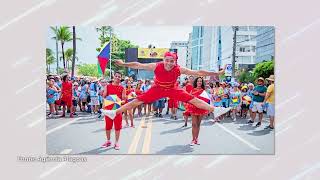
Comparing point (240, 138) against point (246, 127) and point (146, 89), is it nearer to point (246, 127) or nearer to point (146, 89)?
point (246, 127)

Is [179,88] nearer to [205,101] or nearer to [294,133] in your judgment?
[205,101]

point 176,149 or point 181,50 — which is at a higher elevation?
point 181,50

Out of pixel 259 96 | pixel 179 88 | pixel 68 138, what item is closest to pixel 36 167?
pixel 68 138

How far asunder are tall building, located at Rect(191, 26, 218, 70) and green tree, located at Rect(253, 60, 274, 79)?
81 cm

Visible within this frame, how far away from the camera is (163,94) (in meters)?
8.71

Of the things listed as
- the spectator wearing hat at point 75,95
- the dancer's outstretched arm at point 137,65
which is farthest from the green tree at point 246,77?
the spectator wearing hat at point 75,95

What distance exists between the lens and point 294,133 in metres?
9.24

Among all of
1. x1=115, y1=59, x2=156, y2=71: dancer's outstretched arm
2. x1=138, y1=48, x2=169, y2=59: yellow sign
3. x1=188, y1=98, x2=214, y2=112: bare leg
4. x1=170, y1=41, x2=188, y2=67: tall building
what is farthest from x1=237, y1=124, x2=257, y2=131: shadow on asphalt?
x1=115, y1=59, x2=156, y2=71: dancer's outstretched arm

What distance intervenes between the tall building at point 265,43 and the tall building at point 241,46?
0.29ft

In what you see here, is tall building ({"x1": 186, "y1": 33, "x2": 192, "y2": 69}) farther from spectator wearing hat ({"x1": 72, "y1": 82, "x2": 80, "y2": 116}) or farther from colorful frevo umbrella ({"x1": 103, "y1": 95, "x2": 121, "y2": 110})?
spectator wearing hat ({"x1": 72, "y1": 82, "x2": 80, "y2": 116})

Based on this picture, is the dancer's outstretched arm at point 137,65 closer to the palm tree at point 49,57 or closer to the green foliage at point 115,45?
the green foliage at point 115,45

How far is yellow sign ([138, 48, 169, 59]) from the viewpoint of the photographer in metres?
9.12

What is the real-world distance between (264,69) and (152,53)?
6.95ft

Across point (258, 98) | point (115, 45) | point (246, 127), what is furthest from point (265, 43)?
point (115, 45)
